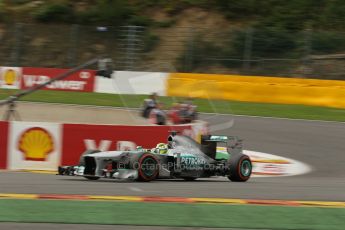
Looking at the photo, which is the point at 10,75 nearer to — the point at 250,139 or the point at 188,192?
the point at 250,139

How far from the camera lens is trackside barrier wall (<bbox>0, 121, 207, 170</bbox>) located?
13812mm

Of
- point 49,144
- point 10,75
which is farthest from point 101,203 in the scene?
point 10,75

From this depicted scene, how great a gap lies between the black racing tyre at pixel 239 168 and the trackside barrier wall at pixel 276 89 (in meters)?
11.1

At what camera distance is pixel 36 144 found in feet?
45.5

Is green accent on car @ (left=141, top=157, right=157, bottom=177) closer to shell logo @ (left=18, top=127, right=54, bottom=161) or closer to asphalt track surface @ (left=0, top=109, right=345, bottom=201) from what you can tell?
asphalt track surface @ (left=0, top=109, right=345, bottom=201)

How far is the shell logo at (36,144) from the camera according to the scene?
1383 centimetres

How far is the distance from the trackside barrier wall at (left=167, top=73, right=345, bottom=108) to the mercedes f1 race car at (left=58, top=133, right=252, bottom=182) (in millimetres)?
11096

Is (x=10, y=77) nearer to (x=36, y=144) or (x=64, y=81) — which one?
(x=64, y=81)

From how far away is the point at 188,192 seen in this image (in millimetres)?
9477

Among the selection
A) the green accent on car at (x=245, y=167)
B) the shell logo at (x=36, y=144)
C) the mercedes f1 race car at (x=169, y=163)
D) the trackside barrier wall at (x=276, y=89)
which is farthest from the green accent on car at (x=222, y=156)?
the trackside barrier wall at (x=276, y=89)

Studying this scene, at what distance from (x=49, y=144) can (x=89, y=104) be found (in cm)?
1019

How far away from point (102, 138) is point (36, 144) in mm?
1304

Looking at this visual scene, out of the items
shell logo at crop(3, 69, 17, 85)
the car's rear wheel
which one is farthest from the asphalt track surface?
shell logo at crop(3, 69, 17, 85)

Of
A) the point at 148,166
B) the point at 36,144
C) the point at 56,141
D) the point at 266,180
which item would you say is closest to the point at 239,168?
the point at 266,180
